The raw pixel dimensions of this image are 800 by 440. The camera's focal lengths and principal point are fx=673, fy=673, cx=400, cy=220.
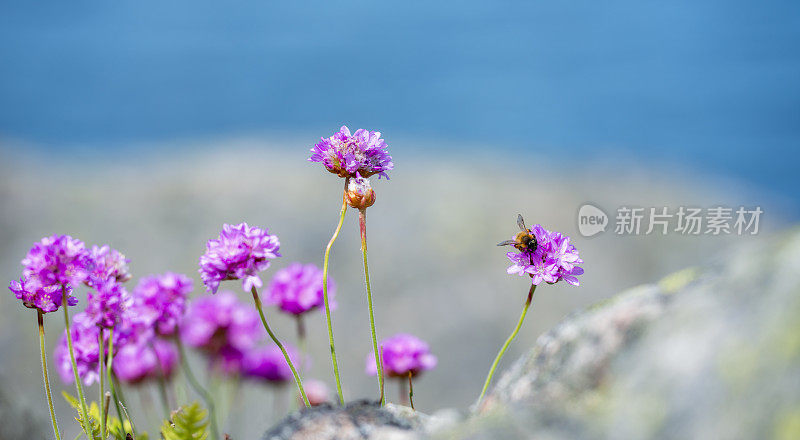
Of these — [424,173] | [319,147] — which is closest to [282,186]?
[424,173]

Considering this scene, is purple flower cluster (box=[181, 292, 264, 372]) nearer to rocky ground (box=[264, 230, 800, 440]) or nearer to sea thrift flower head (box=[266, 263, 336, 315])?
sea thrift flower head (box=[266, 263, 336, 315])

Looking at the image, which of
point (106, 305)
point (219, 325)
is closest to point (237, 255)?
point (106, 305)

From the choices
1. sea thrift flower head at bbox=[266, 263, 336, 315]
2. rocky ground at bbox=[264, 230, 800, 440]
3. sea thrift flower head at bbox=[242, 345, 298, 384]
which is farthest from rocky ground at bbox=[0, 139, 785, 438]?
rocky ground at bbox=[264, 230, 800, 440]

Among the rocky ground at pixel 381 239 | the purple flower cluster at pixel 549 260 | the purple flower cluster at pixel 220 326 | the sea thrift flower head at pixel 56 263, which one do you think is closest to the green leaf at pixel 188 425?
the sea thrift flower head at pixel 56 263

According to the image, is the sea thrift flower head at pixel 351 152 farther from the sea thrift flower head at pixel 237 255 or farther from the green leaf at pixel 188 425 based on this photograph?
the green leaf at pixel 188 425

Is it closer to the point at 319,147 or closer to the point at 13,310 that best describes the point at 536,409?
the point at 319,147

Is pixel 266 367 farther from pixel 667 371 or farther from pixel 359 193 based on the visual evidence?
pixel 667 371
